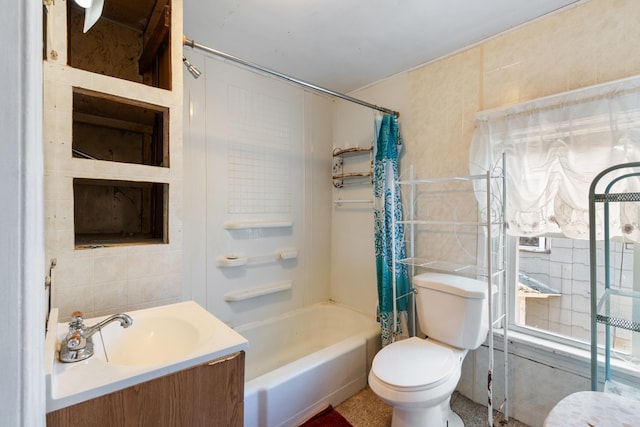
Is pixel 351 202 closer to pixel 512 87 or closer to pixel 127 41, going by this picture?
pixel 512 87

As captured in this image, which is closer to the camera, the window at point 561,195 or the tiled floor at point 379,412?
the window at point 561,195

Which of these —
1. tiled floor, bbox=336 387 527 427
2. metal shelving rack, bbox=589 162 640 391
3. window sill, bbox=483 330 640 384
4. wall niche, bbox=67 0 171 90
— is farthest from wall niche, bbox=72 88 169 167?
window sill, bbox=483 330 640 384

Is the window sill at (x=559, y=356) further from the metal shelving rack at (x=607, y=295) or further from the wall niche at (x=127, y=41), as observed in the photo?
the wall niche at (x=127, y=41)

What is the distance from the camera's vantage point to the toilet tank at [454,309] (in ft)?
5.52

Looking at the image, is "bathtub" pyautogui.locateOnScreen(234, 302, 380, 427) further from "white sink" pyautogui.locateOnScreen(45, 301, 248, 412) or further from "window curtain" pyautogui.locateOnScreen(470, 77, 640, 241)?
"window curtain" pyautogui.locateOnScreen(470, 77, 640, 241)

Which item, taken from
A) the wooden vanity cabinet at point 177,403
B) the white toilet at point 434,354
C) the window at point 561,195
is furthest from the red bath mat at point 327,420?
the window at point 561,195

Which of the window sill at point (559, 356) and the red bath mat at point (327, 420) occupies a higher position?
the window sill at point (559, 356)

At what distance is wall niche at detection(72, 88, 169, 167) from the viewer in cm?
143

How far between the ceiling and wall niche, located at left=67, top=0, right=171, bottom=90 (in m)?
0.23

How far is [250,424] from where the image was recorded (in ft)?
4.97

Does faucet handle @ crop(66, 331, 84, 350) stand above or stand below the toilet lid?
above

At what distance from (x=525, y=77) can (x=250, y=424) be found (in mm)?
2454

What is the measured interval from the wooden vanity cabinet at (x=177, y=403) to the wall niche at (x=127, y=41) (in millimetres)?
1282

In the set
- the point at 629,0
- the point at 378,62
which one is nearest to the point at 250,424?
the point at 378,62
